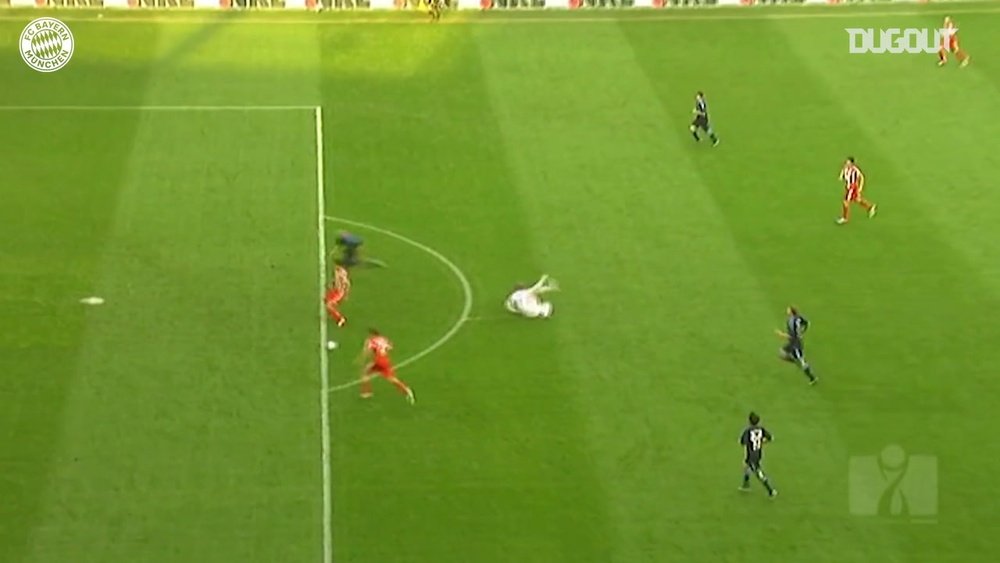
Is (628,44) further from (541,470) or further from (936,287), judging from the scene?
(541,470)

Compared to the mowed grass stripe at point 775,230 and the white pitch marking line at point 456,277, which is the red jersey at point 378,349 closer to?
the white pitch marking line at point 456,277

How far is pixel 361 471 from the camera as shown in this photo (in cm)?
2836

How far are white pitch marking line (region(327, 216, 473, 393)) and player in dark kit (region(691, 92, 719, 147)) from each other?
8.94 meters

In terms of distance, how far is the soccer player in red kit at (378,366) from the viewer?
29.9 meters

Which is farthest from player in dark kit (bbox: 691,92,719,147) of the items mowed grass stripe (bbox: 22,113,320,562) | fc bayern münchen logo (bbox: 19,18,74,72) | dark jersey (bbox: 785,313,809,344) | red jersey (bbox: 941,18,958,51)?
fc bayern münchen logo (bbox: 19,18,74,72)

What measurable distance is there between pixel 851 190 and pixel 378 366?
13.3 meters

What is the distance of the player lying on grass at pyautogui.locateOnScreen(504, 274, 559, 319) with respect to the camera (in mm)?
33438

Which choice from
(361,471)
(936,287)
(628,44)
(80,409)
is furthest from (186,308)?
(628,44)

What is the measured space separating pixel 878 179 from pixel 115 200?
17692mm

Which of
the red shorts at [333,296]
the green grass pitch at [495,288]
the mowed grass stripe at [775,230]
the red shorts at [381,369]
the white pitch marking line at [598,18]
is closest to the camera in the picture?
the green grass pitch at [495,288]

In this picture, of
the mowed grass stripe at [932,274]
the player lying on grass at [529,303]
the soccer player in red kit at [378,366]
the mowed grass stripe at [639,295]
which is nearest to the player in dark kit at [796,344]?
the mowed grass stripe at [639,295]

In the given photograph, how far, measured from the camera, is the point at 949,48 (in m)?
48.8

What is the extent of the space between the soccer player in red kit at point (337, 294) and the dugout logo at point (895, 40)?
21.7 metres

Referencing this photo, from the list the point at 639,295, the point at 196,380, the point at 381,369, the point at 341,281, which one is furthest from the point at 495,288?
the point at 196,380
